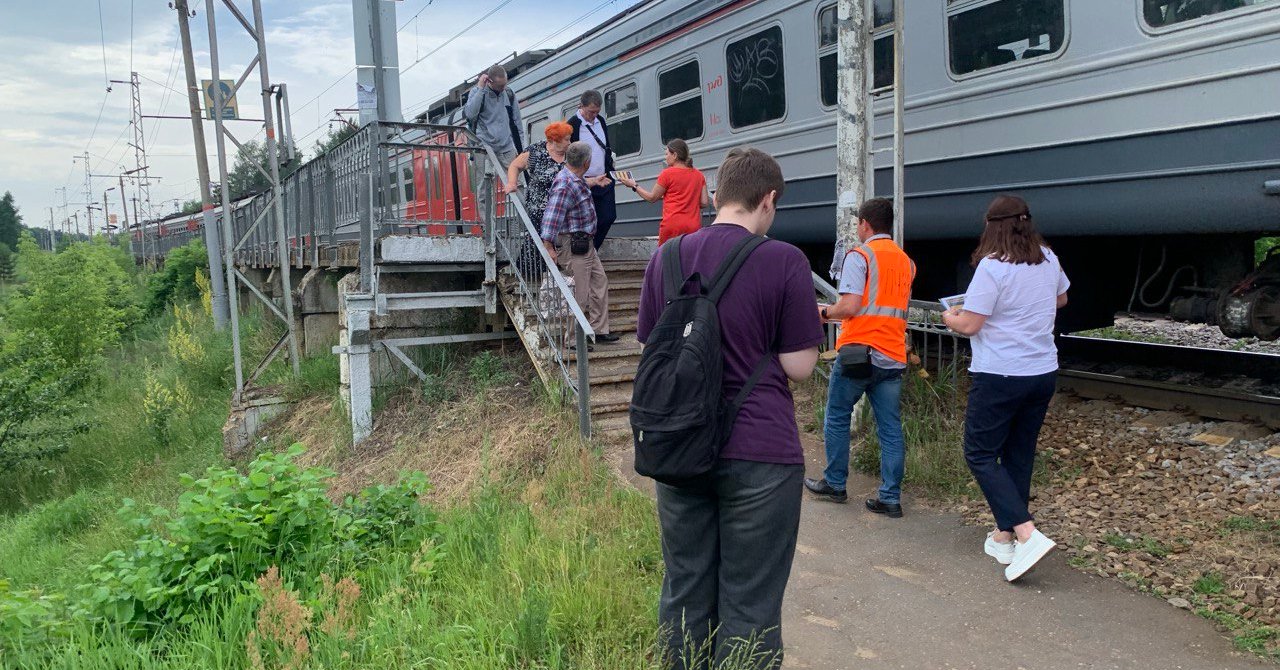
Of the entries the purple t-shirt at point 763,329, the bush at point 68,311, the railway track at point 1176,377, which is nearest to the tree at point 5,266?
the bush at point 68,311

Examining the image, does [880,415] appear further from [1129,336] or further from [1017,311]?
[1129,336]

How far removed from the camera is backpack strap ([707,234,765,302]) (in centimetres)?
258

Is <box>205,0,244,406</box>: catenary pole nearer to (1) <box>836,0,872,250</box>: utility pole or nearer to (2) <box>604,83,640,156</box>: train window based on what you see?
(2) <box>604,83,640,156</box>: train window

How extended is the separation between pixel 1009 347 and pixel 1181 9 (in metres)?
2.69

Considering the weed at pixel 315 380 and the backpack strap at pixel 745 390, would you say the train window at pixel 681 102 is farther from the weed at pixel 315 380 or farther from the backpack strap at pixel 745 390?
the backpack strap at pixel 745 390

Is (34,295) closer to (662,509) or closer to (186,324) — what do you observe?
(186,324)

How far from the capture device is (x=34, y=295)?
18.6 meters

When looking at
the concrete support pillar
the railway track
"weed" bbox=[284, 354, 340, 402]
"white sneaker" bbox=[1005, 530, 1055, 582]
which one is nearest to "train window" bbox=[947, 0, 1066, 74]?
the railway track

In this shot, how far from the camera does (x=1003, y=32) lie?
20.2 ft

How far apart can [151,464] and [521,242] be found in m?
7.36

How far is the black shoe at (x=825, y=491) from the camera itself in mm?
5184

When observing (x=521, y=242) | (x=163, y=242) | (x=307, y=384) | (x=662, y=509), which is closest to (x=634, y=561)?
(x=662, y=509)

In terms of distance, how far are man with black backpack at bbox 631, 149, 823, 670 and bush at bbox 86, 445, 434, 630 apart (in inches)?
109

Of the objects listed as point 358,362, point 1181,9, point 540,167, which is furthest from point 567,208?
point 1181,9
